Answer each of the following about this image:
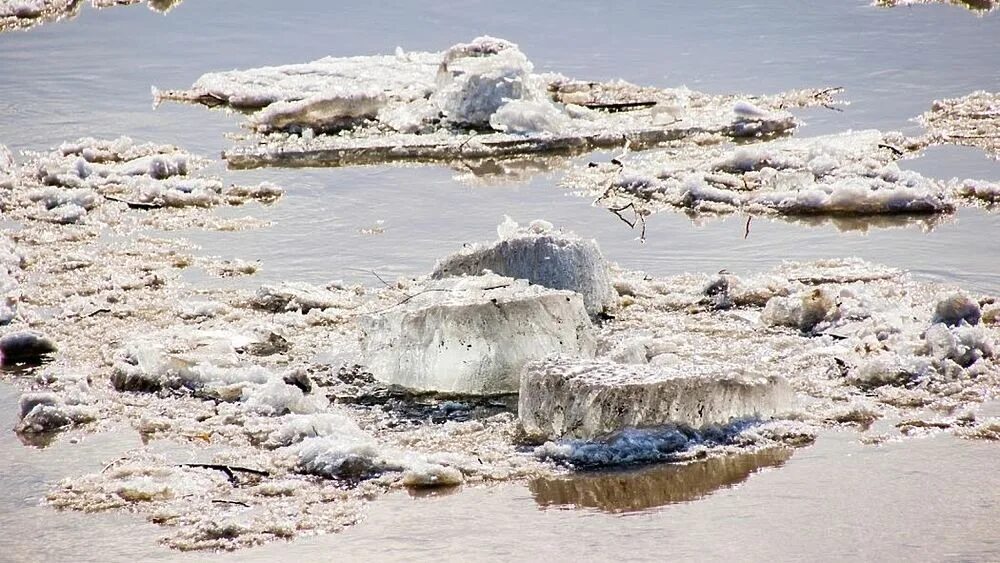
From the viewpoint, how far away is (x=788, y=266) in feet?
17.0

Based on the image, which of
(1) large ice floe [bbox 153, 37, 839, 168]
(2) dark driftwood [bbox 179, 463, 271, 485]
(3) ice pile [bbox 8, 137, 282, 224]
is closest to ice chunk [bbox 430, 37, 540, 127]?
(1) large ice floe [bbox 153, 37, 839, 168]

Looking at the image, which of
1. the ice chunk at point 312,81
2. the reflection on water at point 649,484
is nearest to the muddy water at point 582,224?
the reflection on water at point 649,484

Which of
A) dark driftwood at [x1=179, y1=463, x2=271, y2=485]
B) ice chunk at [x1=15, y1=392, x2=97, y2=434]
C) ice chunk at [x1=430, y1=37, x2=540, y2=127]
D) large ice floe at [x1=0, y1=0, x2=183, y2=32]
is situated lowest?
dark driftwood at [x1=179, y1=463, x2=271, y2=485]

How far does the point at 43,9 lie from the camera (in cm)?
1110

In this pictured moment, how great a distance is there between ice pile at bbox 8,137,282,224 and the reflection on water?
3175mm

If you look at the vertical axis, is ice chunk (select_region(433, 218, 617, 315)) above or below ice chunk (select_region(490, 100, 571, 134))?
below

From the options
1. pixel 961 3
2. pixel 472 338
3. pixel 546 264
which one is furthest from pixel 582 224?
pixel 961 3

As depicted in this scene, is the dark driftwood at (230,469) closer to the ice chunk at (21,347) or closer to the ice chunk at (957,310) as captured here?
the ice chunk at (21,347)

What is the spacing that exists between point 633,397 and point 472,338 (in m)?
0.62

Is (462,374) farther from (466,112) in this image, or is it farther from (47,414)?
(466,112)

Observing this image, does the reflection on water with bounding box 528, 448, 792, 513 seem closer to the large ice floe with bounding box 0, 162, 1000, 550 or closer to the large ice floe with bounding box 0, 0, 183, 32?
the large ice floe with bounding box 0, 162, 1000, 550

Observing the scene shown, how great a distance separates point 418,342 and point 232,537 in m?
1.08

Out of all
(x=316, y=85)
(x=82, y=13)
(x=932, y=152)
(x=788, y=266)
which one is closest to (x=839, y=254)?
(x=788, y=266)

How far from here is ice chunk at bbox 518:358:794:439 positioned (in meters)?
A: 3.67
